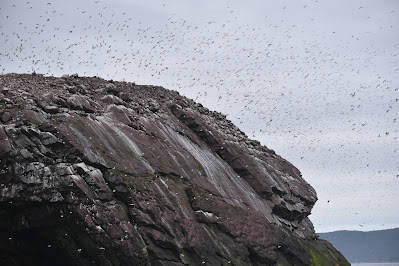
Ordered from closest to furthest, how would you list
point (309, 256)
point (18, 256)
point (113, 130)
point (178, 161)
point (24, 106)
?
point (18, 256) < point (24, 106) < point (113, 130) < point (178, 161) < point (309, 256)

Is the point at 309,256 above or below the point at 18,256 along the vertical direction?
above

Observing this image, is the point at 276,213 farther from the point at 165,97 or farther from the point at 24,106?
the point at 24,106

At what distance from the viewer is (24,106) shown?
140 feet

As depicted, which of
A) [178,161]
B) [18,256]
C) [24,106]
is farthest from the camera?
[178,161]

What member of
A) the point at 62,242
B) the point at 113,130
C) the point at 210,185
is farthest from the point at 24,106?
the point at 210,185

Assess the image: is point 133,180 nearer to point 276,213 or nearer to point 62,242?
point 62,242

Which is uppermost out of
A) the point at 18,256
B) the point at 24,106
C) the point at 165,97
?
the point at 165,97

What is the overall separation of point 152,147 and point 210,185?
8.01 metres

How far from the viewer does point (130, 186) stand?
43.6 m

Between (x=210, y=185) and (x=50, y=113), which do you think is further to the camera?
(x=210, y=185)

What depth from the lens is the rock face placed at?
124 ft

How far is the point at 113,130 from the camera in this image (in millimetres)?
48312

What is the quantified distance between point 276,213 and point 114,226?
2842cm

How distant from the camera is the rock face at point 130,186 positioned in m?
37.7
